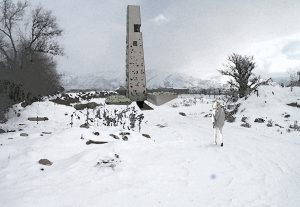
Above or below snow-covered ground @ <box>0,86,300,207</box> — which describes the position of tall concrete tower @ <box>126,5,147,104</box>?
above

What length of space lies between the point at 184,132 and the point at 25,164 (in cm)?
915

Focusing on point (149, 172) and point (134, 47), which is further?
point (134, 47)

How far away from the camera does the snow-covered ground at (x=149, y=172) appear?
6.62 m

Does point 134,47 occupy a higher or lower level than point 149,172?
higher

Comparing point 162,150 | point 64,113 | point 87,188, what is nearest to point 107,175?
point 87,188

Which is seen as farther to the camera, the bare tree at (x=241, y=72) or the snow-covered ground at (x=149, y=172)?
the bare tree at (x=241, y=72)

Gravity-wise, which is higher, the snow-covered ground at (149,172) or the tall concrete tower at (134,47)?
the tall concrete tower at (134,47)

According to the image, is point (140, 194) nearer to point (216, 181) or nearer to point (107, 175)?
point (107, 175)

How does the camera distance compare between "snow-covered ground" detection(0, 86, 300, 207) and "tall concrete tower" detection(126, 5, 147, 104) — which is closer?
"snow-covered ground" detection(0, 86, 300, 207)

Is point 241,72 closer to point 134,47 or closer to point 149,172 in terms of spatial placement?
point 134,47

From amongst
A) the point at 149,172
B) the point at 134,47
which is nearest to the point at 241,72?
the point at 134,47

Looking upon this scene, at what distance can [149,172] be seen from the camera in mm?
8500

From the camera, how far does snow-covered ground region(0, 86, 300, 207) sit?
6.62 metres

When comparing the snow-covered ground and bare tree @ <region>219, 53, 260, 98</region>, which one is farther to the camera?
bare tree @ <region>219, 53, 260, 98</region>
